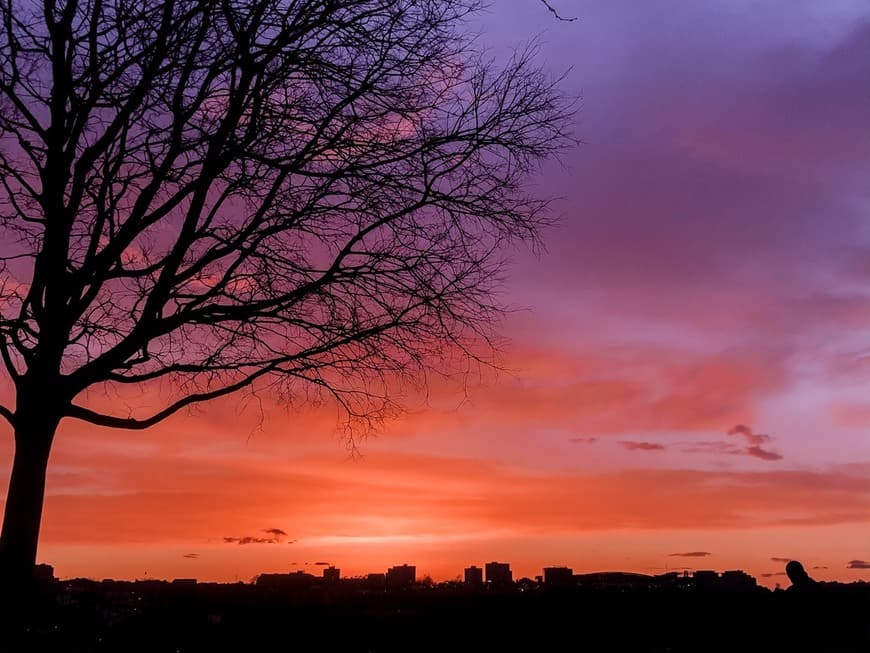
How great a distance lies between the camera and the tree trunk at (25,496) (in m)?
6.22

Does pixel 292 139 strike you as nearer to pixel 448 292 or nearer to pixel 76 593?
pixel 448 292

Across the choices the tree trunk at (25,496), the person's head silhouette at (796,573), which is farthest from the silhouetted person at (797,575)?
the tree trunk at (25,496)

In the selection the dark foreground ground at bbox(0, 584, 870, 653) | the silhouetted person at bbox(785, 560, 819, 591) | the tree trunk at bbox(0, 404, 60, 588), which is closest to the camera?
the tree trunk at bbox(0, 404, 60, 588)

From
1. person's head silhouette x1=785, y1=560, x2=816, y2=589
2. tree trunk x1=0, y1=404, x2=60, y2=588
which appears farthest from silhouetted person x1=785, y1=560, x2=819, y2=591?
tree trunk x1=0, y1=404, x2=60, y2=588

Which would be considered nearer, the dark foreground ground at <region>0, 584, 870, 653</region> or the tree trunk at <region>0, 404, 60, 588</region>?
the tree trunk at <region>0, 404, 60, 588</region>

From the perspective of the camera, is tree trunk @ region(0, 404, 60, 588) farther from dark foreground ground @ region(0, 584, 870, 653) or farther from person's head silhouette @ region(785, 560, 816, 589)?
person's head silhouette @ region(785, 560, 816, 589)

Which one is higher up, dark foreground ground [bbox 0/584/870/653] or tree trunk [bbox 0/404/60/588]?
tree trunk [bbox 0/404/60/588]

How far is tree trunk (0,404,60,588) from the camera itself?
6223 millimetres

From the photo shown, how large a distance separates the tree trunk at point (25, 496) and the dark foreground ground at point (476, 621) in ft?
2.35

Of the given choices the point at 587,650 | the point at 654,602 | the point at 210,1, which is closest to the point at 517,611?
→ the point at 587,650

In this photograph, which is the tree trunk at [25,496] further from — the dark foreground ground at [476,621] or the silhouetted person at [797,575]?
the silhouetted person at [797,575]

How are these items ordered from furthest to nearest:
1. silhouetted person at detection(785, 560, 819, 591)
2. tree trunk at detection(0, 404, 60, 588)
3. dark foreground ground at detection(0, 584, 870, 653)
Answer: silhouetted person at detection(785, 560, 819, 591) < dark foreground ground at detection(0, 584, 870, 653) < tree trunk at detection(0, 404, 60, 588)

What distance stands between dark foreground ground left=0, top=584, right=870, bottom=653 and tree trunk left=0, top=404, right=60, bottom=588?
716 mm

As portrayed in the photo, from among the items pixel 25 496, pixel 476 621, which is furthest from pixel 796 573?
pixel 25 496
